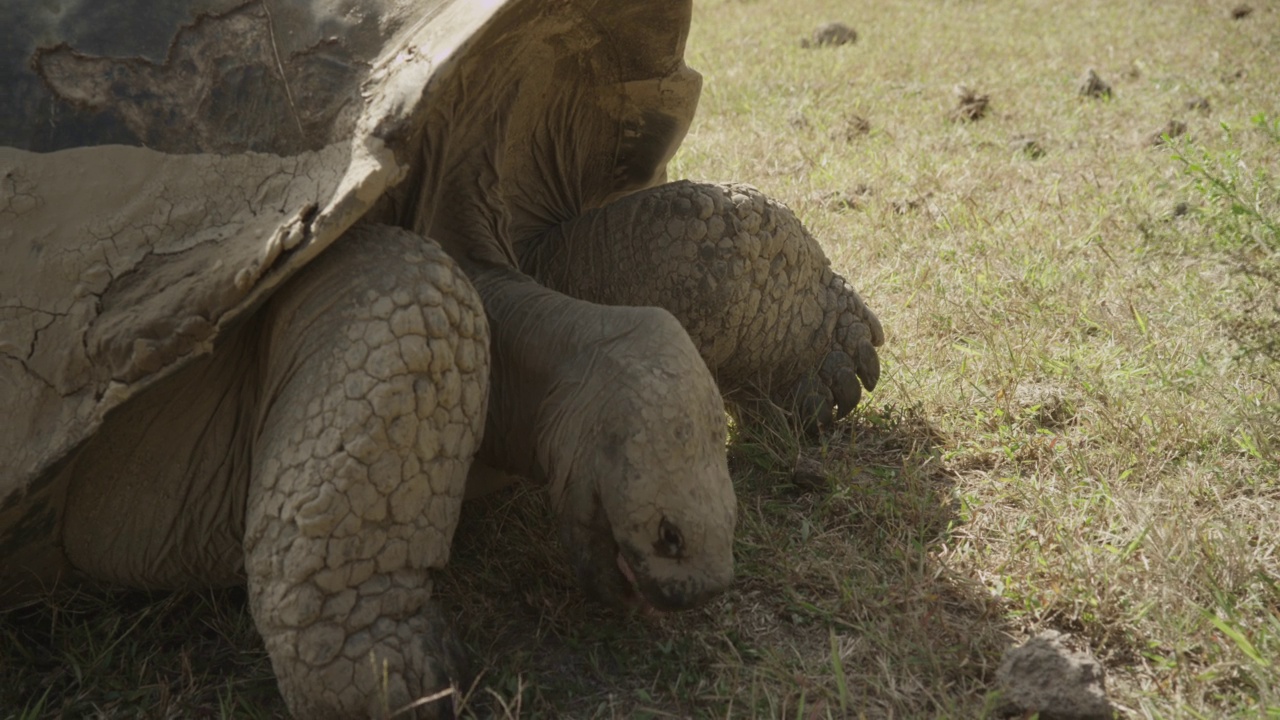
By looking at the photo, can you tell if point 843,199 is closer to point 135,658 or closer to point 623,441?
point 623,441

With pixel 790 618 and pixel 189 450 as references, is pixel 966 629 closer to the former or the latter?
pixel 790 618

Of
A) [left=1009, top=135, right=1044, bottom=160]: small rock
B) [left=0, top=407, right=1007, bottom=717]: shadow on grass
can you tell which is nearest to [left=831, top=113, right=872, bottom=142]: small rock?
[left=1009, top=135, right=1044, bottom=160]: small rock

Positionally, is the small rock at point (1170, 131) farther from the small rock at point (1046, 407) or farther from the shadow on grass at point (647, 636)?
the shadow on grass at point (647, 636)

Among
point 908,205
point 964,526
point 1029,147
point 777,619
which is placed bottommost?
point 1029,147

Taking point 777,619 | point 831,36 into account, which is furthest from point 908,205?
point 831,36

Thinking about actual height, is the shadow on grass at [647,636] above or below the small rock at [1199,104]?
above

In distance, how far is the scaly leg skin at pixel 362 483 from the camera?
1.71 metres

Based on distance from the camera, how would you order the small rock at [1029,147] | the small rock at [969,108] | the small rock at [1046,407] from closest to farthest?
the small rock at [1046,407]
the small rock at [1029,147]
the small rock at [969,108]

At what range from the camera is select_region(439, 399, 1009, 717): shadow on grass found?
6.20ft

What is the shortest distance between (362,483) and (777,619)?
82cm

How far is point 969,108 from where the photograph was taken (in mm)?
5246

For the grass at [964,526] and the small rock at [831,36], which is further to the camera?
the small rock at [831,36]

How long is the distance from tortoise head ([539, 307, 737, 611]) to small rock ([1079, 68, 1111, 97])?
163 inches

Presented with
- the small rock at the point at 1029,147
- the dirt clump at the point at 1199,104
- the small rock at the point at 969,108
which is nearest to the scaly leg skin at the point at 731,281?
the small rock at the point at 1029,147
